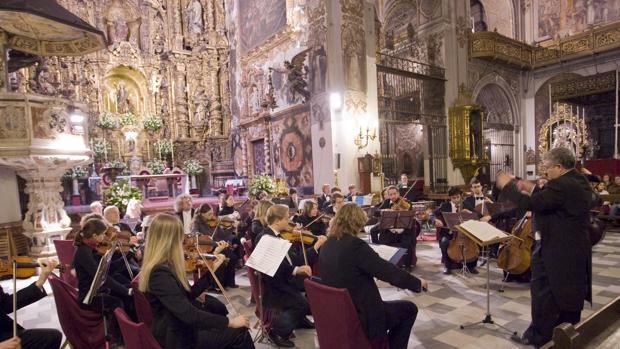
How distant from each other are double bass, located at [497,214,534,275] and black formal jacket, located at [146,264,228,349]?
395 cm

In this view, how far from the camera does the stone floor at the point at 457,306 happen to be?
151 inches

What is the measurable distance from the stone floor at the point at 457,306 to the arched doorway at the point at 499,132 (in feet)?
35.5

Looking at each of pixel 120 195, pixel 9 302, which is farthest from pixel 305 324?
pixel 120 195

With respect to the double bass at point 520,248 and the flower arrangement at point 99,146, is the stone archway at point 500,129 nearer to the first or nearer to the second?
the double bass at point 520,248

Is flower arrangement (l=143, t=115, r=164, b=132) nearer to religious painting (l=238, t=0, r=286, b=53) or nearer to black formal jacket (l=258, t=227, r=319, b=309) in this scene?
religious painting (l=238, t=0, r=286, b=53)

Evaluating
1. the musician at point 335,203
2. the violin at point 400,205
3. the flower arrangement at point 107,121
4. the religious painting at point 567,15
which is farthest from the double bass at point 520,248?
the flower arrangement at point 107,121

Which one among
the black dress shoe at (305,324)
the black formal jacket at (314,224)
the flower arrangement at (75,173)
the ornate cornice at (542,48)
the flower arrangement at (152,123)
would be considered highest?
the ornate cornice at (542,48)

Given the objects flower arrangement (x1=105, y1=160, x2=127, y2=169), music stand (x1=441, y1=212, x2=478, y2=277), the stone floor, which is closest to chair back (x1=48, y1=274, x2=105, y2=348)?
the stone floor

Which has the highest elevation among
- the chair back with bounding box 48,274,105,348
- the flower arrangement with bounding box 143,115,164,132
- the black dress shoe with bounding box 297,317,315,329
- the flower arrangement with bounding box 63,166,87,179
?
the flower arrangement with bounding box 143,115,164,132

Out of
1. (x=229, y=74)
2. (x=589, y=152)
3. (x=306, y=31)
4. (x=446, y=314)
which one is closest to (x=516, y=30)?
(x=589, y=152)

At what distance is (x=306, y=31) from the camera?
1242cm

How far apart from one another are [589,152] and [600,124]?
132 centimetres

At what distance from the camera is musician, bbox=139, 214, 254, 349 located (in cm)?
235

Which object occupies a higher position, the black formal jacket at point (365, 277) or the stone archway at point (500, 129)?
the stone archway at point (500, 129)
